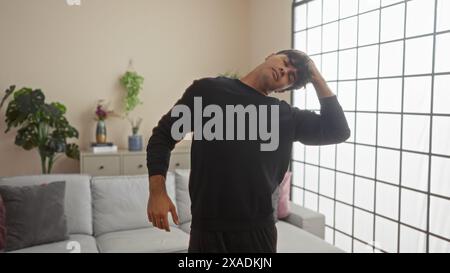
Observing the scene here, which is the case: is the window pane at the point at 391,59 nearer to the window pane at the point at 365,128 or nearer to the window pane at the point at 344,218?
the window pane at the point at 365,128

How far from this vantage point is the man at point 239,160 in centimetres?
81

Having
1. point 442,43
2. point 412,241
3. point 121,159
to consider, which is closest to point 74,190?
point 121,159

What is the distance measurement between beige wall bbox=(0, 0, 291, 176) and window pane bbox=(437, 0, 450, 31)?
3.56 feet

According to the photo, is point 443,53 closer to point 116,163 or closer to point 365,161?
point 365,161

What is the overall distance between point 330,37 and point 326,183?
3.23 feet

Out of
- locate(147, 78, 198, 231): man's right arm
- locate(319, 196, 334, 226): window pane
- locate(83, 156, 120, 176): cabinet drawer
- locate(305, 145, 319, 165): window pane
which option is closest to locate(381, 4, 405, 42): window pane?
locate(305, 145, 319, 165): window pane

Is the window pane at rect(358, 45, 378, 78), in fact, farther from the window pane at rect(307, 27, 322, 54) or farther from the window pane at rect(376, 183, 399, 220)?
the window pane at rect(376, 183, 399, 220)

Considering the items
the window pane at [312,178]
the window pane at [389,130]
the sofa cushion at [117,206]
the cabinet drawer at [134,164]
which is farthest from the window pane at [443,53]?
the cabinet drawer at [134,164]

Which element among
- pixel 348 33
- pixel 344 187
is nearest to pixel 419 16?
pixel 348 33

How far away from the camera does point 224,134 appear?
819 millimetres

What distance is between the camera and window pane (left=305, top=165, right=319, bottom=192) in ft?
9.43

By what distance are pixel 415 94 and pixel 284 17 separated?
3.81 ft

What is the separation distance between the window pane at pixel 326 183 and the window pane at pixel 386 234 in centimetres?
43
